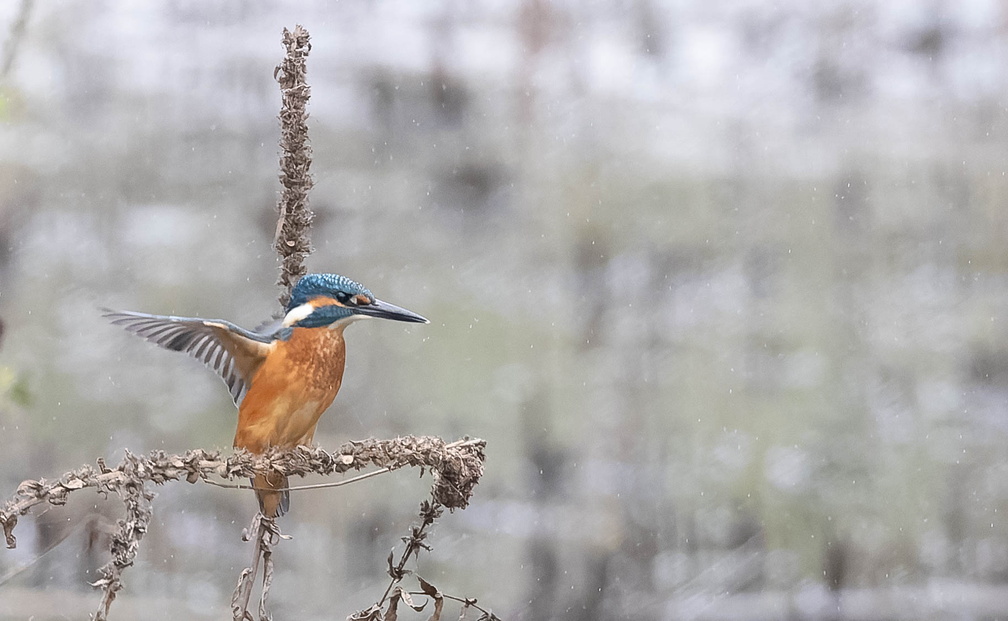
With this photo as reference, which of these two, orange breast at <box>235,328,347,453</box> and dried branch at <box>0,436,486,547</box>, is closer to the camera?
dried branch at <box>0,436,486,547</box>

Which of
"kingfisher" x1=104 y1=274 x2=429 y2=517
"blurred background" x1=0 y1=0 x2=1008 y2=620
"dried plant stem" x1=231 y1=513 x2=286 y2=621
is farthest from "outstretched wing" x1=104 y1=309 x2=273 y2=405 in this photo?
"blurred background" x1=0 y1=0 x2=1008 y2=620

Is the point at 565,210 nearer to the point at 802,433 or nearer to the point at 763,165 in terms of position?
the point at 763,165

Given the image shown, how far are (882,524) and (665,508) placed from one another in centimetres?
31

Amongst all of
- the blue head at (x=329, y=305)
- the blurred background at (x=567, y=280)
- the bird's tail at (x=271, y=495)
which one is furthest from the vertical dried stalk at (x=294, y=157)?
the blurred background at (x=567, y=280)

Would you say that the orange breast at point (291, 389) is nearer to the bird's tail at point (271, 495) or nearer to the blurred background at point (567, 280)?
the bird's tail at point (271, 495)

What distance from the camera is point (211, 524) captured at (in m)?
1.20

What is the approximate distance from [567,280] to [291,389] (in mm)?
704

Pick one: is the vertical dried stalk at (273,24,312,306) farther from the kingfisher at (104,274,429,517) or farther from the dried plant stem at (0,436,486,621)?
the dried plant stem at (0,436,486,621)

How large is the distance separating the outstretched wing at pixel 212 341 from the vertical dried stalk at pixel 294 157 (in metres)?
0.05

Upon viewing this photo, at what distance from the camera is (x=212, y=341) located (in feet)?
2.03

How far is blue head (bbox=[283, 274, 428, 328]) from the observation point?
0.60 meters

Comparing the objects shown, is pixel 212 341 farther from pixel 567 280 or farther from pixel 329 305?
pixel 567 280

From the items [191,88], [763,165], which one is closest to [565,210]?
[763,165]

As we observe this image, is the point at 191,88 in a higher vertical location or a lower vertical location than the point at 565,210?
higher
